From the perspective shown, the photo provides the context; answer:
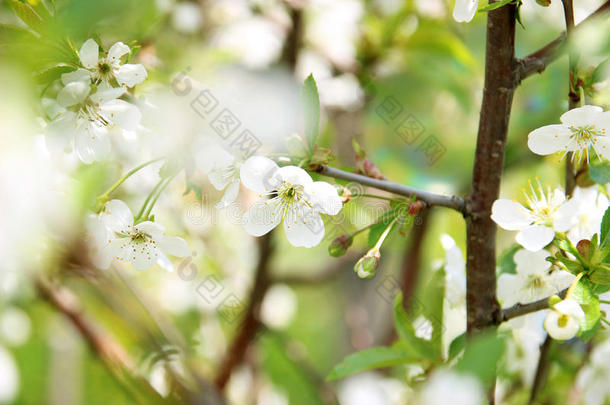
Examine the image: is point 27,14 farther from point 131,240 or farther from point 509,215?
point 509,215

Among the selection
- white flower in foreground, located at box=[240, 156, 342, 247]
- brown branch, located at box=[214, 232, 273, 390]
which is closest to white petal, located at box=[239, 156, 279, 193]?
white flower in foreground, located at box=[240, 156, 342, 247]

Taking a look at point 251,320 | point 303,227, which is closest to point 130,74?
point 303,227

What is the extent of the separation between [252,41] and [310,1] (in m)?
0.27

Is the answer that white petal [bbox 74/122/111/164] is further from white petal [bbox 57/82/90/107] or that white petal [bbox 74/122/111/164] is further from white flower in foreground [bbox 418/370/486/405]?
white flower in foreground [bbox 418/370/486/405]

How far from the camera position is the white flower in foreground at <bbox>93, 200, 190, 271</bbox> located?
60cm

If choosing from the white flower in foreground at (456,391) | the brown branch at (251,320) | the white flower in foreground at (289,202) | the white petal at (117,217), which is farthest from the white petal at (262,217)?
the brown branch at (251,320)

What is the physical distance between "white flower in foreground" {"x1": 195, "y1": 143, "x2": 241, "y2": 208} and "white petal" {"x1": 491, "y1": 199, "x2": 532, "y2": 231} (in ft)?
0.86

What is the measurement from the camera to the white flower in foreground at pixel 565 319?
0.49m

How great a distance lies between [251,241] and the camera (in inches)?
64.5

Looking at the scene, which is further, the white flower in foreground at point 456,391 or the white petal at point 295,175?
the white petal at point 295,175

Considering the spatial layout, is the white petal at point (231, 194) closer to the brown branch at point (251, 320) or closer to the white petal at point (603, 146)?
the white petal at point (603, 146)

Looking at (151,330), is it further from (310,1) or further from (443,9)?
(443,9)

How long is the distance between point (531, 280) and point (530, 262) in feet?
0.09

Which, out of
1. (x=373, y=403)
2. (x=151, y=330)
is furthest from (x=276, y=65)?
(x=373, y=403)
